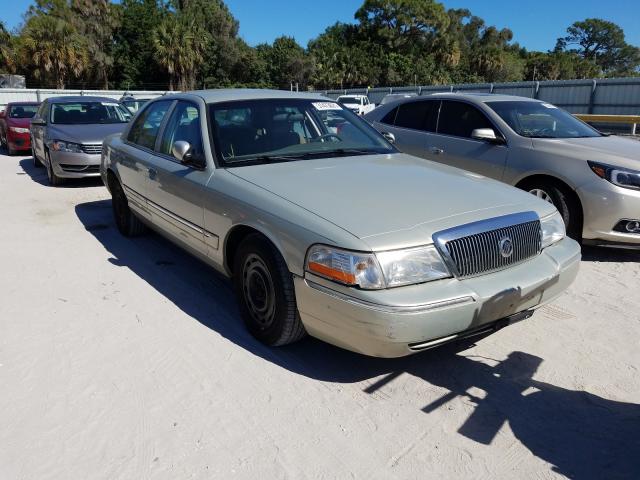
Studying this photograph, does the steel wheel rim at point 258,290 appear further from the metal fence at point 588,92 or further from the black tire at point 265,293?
the metal fence at point 588,92

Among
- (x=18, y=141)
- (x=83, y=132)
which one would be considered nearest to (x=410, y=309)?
(x=83, y=132)

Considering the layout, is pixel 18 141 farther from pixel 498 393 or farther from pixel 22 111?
pixel 498 393

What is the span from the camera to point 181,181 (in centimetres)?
412

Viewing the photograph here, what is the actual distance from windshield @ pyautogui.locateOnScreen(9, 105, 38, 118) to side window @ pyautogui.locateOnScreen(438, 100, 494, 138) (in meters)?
12.5

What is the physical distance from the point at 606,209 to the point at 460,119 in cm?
218

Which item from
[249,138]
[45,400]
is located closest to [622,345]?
[249,138]

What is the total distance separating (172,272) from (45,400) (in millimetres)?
2072

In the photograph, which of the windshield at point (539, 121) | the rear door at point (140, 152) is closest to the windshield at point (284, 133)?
the rear door at point (140, 152)

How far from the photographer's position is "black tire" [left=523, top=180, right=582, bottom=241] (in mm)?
5215

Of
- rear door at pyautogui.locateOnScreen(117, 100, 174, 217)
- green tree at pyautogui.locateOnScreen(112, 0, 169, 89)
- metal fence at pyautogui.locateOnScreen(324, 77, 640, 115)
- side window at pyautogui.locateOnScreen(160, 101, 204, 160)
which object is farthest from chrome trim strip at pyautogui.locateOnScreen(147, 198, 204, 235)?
green tree at pyautogui.locateOnScreen(112, 0, 169, 89)

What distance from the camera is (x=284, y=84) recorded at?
56344 millimetres

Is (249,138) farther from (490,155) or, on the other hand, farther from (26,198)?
(26,198)

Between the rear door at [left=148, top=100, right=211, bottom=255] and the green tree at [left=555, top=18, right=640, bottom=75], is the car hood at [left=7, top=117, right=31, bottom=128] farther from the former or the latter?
the green tree at [left=555, top=18, right=640, bottom=75]

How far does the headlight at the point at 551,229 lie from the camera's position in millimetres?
3381
